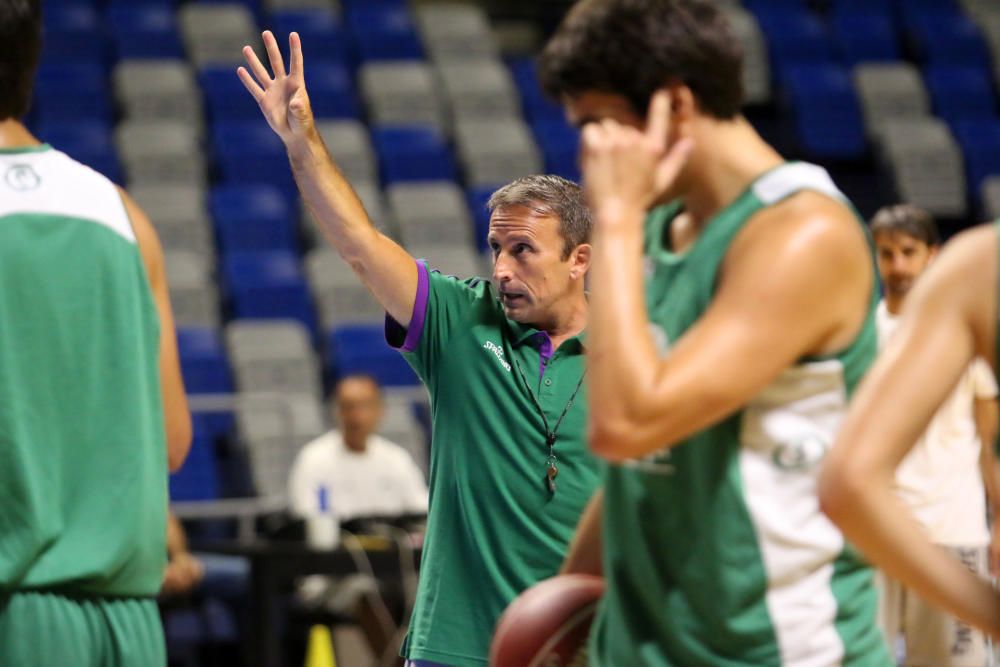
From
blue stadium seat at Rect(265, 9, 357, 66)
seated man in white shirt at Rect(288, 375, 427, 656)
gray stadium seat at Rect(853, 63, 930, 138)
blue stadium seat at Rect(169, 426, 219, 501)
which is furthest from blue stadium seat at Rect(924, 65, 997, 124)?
blue stadium seat at Rect(169, 426, 219, 501)

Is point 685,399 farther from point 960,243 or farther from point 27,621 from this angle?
point 27,621

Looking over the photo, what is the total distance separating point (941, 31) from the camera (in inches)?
569

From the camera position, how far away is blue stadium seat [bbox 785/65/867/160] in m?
13.1

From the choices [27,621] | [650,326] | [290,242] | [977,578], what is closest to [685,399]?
[650,326]

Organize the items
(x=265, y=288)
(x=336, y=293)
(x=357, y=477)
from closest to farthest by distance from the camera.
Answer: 1. (x=357, y=477)
2. (x=265, y=288)
3. (x=336, y=293)

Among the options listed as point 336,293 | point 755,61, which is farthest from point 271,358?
point 755,61

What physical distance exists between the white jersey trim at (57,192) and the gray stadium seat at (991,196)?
1059 centimetres

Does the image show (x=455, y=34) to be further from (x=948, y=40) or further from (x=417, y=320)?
(x=417, y=320)

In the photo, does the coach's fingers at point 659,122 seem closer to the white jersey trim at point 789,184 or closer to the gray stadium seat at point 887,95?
the white jersey trim at point 789,184

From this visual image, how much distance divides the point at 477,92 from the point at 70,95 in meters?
3.26

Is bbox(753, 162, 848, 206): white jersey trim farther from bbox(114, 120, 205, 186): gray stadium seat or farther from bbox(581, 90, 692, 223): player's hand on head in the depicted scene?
bbox(114, 120, 205, 186): gray stadium seat

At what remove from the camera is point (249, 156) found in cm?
1193

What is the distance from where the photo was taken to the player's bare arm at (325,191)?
3475 millimetres

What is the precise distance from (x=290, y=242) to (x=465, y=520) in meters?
7.90
